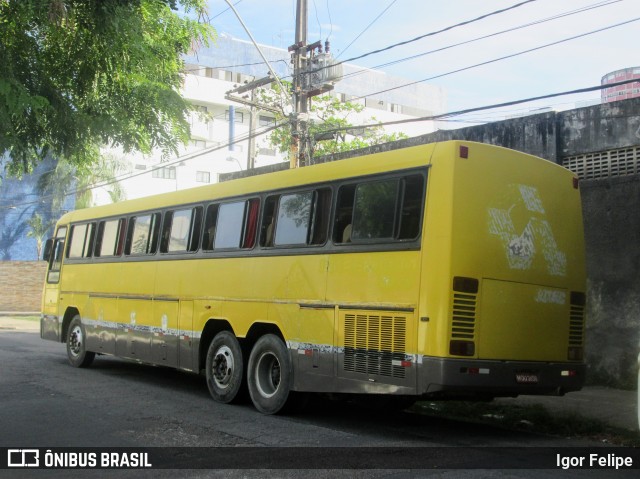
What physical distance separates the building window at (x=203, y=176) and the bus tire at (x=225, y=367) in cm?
4693

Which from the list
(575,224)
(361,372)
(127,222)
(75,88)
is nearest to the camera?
(361,372)

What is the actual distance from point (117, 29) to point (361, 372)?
184 inches

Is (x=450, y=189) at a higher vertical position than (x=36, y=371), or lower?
higher

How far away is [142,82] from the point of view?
11758mm

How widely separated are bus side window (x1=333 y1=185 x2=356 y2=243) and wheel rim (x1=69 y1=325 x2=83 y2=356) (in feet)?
26.0

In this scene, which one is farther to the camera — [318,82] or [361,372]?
[318,82]

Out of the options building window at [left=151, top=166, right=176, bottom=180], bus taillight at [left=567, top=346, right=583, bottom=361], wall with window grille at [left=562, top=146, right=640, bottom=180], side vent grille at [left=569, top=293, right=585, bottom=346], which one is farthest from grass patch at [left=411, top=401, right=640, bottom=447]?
building window at [left=151, top=166, right=176, bottom=180]

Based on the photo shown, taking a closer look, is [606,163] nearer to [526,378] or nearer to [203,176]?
[526,378]

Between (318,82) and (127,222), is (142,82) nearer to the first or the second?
(127,222)

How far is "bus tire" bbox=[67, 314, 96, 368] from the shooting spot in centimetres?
1484

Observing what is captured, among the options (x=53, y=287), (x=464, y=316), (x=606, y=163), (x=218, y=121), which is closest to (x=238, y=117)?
(x=218, y=121)

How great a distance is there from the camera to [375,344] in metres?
8.33

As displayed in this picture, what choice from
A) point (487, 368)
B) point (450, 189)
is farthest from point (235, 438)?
point (450, 189)

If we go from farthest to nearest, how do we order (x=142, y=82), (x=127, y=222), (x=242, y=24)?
1. (x=242, y=24)
2. (x=127, y=222)
3. (x=142, y=82)
